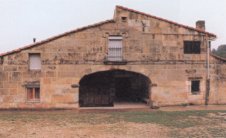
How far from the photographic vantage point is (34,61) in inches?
864

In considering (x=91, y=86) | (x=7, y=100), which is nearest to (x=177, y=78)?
(x=91, y=86)

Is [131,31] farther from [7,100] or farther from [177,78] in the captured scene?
[7,100]

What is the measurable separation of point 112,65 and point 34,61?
5.44 metres

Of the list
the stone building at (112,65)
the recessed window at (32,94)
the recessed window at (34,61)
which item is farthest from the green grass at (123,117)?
the recessed window at (34,61)

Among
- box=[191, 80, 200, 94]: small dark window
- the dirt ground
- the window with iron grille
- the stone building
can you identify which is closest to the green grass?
the dirt ground

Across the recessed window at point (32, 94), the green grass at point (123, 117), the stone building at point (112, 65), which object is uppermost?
the stone building at point (112, 65)

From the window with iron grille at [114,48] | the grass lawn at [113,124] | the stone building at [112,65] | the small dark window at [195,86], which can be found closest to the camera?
the grass lawn at [113,124]

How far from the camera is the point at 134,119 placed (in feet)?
58.2

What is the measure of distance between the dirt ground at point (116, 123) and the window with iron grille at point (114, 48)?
3887 millimetres

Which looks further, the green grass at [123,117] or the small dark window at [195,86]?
the small dark window at [195,86]

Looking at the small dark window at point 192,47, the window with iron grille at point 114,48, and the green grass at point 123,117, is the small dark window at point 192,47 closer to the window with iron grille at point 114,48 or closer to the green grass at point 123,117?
the window with iron grille at point 114,48

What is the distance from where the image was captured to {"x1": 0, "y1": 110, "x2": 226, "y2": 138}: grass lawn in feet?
45.2

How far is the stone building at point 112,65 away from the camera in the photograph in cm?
2177

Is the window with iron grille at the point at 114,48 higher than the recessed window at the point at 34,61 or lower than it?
higher
